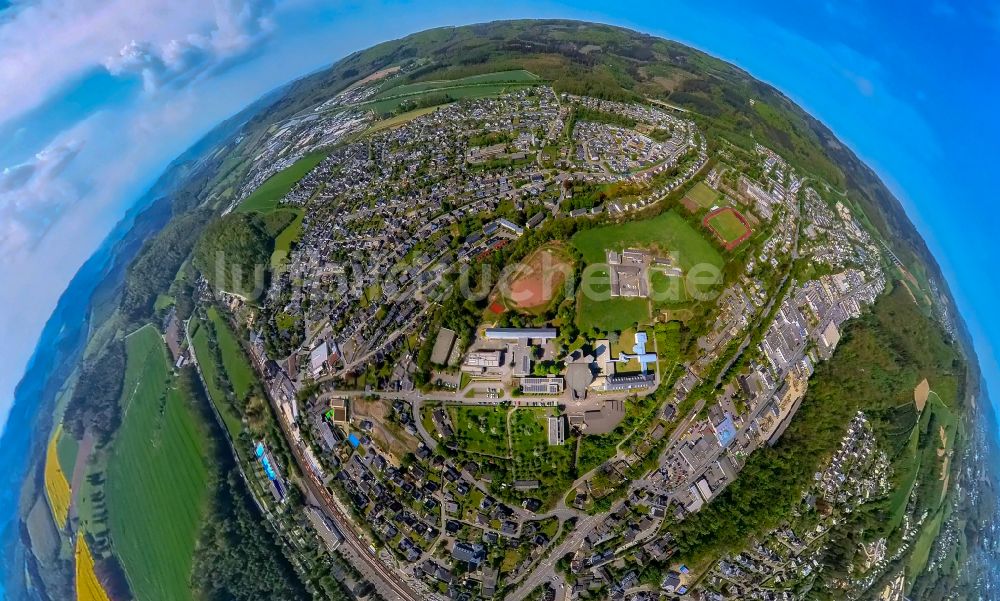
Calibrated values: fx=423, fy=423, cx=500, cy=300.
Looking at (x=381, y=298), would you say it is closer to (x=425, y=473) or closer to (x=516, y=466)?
(x=425, y=473)

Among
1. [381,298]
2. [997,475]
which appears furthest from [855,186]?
[381,298]

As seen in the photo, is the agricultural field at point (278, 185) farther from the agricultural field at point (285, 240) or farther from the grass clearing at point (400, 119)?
the grass clearing at point (400, 119)

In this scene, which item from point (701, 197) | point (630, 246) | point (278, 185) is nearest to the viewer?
point (630, 246)

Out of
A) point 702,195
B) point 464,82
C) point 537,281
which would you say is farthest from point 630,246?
point 464,82

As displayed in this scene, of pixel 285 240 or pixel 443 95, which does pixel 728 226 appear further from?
pixel 285 240

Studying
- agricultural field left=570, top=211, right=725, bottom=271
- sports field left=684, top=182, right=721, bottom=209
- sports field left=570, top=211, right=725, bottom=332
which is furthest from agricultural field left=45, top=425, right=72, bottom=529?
sports field left=684, top=182, right=721, bottom=209

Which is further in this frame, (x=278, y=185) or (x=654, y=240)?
(x=278, y=185)
